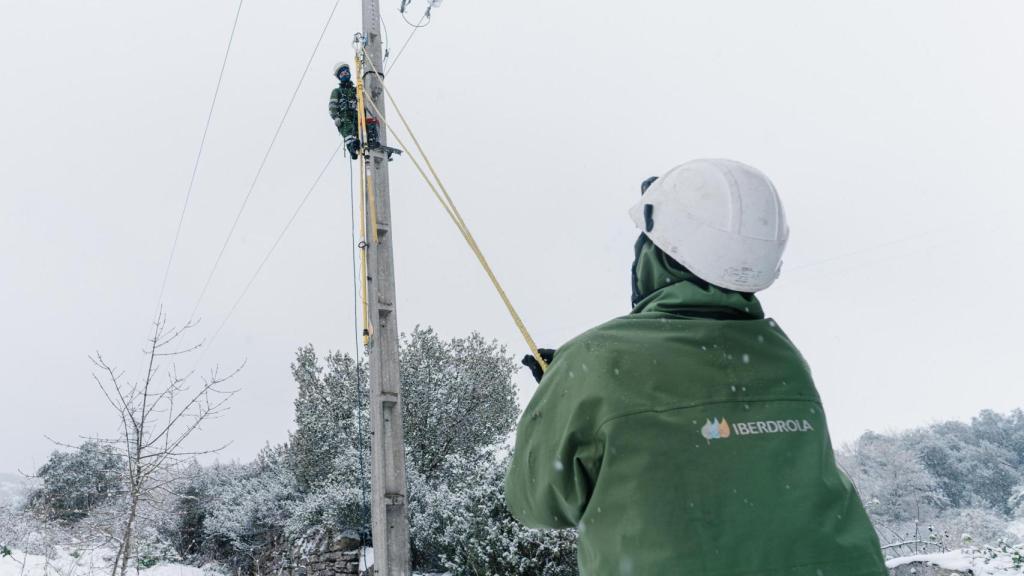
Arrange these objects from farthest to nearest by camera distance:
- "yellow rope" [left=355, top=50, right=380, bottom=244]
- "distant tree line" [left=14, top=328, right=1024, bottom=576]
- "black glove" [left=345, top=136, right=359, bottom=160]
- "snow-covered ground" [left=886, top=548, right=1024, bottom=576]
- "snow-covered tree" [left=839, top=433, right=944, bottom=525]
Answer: "snow-covered tree" [left=839, top=433, right=944, bottom=525] → "distant tree line" [left=14, top=328, right=1024, bottom=576] → "snow-covered ground" [left=886, top=548, right=1024, bottom=576] → "black glove" [left=345, top=136, right=359, bottom=160] → "yellow rope" [left=355, top=50, right=380, bottom=244]

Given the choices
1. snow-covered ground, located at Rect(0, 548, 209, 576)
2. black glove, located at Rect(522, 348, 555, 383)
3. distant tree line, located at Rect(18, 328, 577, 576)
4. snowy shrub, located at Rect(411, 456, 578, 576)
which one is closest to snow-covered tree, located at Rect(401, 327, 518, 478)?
distant tree line, located at Rect(18, 328, 577, 576)

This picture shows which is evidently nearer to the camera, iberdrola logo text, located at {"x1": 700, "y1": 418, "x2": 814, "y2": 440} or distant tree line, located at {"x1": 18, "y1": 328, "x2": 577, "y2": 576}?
iberdrola logo text, located at {"x1": 700, "y1": 418, "x2": 814, "y2": 440}

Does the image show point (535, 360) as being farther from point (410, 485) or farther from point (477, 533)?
point (410, 485)

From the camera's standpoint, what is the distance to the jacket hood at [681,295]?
4.63 feet

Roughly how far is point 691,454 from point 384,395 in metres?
4.21

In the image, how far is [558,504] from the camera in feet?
4.46

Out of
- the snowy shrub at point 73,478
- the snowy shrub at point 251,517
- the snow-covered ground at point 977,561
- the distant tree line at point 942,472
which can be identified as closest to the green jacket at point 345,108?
the snow-covered ground at point 977,561

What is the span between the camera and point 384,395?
5.14 metres

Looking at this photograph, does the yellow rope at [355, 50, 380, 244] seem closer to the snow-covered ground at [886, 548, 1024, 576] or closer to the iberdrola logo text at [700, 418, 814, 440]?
the iberdrola logo text at [700, 418, 814, 440]

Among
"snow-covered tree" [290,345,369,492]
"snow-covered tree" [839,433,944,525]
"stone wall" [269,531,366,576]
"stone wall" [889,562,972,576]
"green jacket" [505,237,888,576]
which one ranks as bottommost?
"stone wall" [889,562,972,576]

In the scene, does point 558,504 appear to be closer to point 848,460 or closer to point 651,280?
point 651,280

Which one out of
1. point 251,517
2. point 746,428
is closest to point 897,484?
point 251,517

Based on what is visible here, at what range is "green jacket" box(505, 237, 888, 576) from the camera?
114cm

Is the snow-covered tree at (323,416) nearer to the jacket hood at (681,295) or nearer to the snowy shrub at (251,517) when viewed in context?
the snowy shrub at (251,517)
